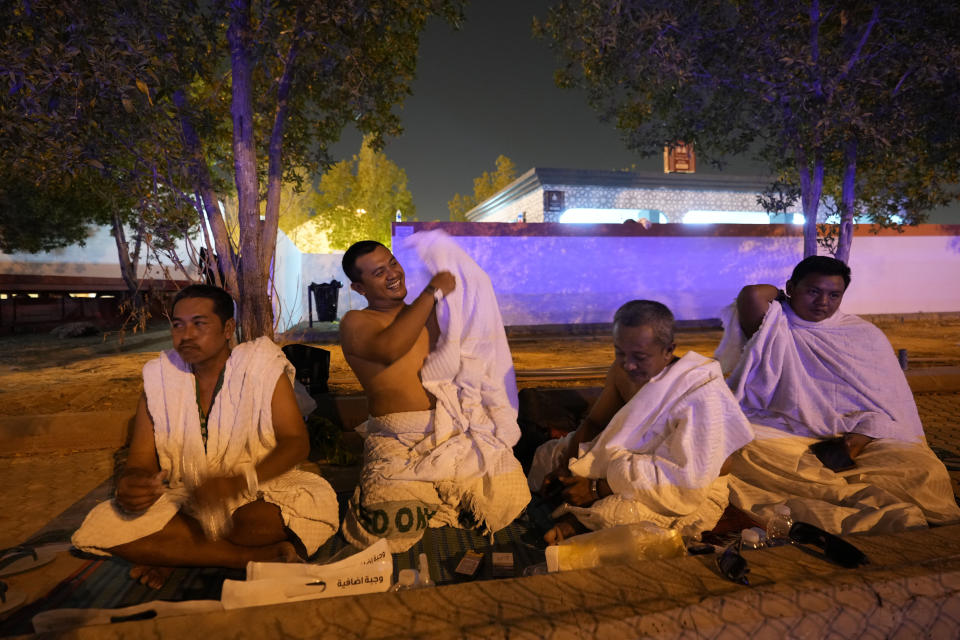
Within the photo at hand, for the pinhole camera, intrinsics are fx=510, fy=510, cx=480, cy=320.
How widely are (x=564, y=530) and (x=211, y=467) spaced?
183cm

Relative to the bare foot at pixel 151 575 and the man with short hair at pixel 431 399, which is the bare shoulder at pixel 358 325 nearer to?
the man with short hair at pixel 431 399

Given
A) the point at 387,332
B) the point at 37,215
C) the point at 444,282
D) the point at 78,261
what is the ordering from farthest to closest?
the point at 78,261 → the point at 37,215 → the point at 444,282 → the point at 387,332

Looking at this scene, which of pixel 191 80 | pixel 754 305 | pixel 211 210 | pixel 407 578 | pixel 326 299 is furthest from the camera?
pixel 326 299

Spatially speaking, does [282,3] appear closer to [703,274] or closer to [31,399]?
[31,399]

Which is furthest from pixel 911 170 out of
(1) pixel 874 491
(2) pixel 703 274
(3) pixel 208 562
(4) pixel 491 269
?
(3) pixel 208 562

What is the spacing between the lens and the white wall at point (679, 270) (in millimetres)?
14156

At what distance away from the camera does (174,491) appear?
250 centimetres

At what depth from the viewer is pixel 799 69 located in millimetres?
8000

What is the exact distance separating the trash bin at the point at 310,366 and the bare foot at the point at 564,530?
3.08 m

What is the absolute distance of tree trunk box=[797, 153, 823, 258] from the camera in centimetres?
948

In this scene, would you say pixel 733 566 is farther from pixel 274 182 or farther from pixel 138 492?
pixel 274 182

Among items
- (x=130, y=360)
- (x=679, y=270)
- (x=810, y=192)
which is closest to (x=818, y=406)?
(x=810, y=192)

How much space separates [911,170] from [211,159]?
46.3 feet

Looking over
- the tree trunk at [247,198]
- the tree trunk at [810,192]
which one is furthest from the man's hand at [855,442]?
the tree trunk at [810,192]
